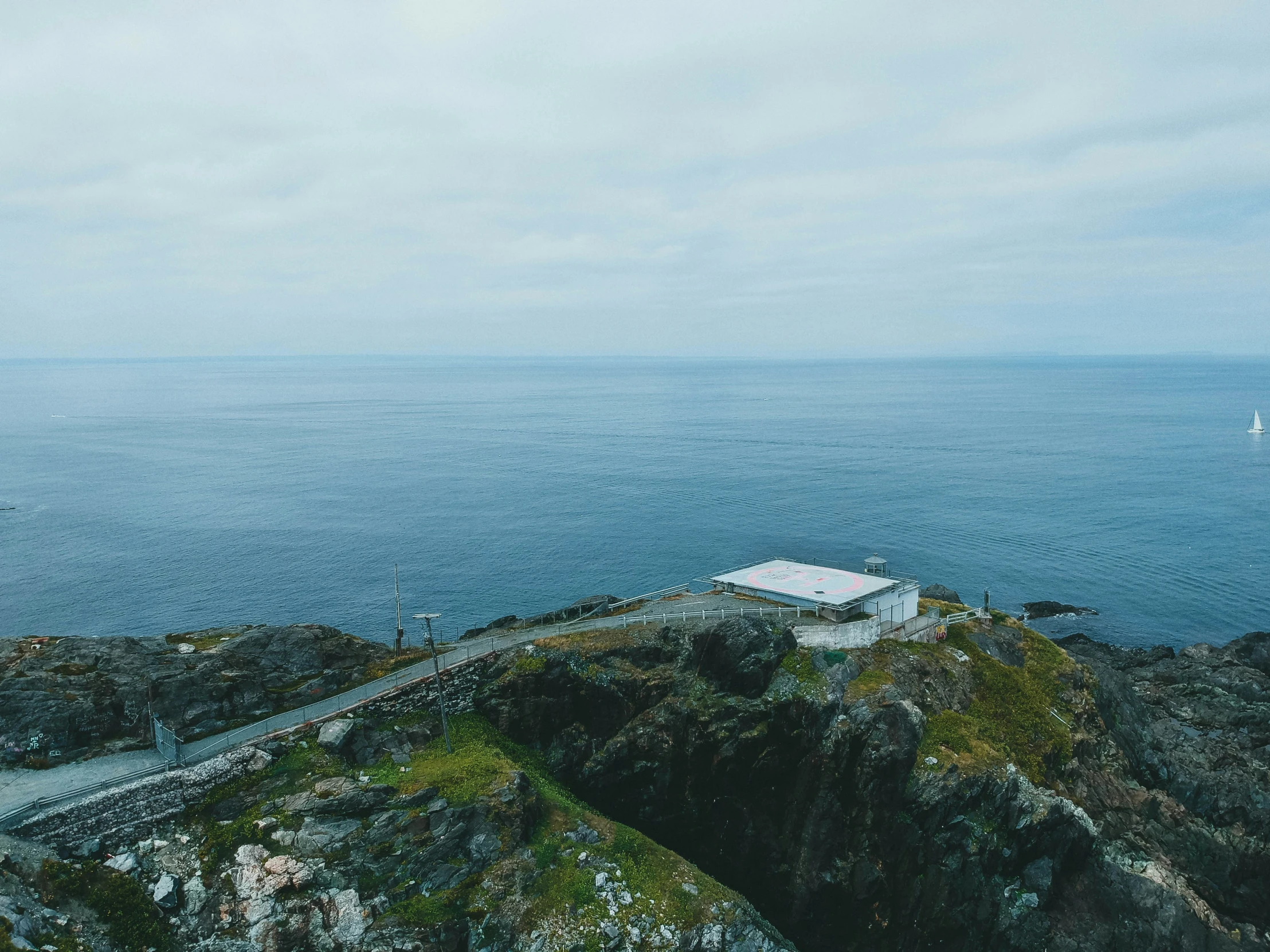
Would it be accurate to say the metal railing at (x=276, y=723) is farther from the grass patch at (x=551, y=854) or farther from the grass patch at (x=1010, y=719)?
the grass patch at (x=1010, y=719)

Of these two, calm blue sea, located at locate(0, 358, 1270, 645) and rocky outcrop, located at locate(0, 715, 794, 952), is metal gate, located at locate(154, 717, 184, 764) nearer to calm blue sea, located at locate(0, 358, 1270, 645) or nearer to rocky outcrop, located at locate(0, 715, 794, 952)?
rocky outcrop, located at locate(0, 715, 794, 952)

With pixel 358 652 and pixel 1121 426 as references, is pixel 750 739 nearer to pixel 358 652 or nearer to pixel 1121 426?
pixel 358 652

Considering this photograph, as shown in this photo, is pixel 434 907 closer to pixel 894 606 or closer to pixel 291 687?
pixel 291 687

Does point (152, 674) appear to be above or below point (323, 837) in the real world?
above

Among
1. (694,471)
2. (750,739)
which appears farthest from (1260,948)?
(694,471)

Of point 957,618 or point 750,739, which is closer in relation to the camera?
point 750,739

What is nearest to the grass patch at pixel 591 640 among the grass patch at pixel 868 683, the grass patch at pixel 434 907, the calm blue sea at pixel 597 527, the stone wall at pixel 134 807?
the grass patch at pixel 868 683

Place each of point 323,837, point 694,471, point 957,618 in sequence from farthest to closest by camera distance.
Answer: point 694,471
point 957,618
point 323,837
